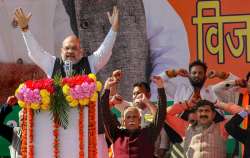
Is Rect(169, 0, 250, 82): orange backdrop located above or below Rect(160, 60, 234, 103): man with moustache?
above

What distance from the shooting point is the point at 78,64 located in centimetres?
636

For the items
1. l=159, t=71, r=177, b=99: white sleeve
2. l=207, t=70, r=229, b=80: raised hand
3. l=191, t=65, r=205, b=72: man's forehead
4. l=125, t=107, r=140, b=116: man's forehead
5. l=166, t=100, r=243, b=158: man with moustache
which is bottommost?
l=166, t=100, r=243, b=158: man with moustache

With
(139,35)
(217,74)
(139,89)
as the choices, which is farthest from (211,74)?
(139,35)

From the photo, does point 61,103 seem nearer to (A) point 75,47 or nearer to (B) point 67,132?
(B) point 67,132

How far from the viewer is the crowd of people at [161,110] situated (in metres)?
6.38

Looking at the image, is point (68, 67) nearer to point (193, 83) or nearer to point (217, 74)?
point (193, 83)

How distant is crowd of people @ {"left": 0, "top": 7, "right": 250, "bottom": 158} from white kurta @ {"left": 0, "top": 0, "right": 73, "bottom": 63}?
4.80ft

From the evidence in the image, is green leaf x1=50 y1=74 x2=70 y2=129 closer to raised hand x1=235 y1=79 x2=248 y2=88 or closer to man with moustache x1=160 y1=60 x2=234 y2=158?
man with moustache x1=160 y1=60 x2=234 y2=158

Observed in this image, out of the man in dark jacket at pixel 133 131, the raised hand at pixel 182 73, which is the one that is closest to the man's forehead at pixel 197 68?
the raised hand at pixel 182 73

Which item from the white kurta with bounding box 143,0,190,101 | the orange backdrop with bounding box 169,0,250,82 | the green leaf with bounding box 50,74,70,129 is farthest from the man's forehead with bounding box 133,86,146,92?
the green leaf with bounding box 50,74,70,129

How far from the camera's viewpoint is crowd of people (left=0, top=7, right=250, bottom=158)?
6375 millimetres

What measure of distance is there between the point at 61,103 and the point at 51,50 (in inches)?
138

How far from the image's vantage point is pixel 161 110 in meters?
6.33

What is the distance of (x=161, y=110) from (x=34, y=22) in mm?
3256
